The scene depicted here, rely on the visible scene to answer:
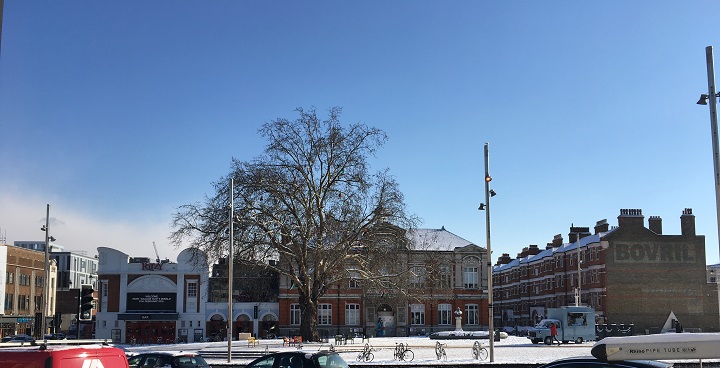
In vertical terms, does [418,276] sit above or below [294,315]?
above

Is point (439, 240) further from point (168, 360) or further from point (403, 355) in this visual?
point (168, 360)

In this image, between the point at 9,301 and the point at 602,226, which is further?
A: the point at 9,301

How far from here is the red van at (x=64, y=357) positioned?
9.28 meters

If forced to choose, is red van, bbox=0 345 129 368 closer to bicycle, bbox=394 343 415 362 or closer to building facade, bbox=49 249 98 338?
bicycle, bbox=394 343 415 362

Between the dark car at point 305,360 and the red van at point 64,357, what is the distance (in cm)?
983

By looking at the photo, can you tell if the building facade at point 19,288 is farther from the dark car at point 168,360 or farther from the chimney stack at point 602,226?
the dark car at point 168,360

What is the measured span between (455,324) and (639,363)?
64.6 meters

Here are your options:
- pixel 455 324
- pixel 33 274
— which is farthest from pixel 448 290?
pixel 33 274

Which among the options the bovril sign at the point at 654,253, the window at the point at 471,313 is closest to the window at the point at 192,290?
the window at the point at 471,313

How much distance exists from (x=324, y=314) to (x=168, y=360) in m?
54.7

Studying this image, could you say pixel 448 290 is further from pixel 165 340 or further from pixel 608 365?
pixel 608 365

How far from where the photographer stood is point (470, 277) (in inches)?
3091

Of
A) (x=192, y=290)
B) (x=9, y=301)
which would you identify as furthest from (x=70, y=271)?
(x=192, y=290)

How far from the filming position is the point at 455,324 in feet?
250
